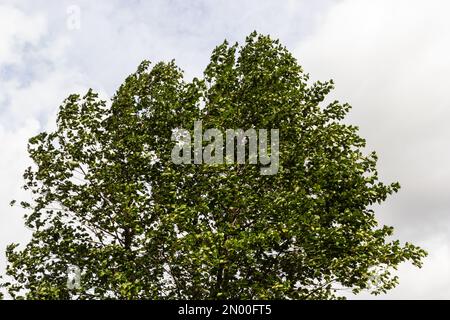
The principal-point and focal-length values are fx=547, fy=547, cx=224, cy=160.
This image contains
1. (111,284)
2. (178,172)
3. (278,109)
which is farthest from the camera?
(278,109)

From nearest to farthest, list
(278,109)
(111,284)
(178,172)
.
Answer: (111,284) → (178,172) → (278,109)

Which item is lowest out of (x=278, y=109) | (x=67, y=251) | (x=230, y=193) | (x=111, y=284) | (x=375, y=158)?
(x=111, y=284)

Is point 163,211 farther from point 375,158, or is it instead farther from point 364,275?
point 375,158

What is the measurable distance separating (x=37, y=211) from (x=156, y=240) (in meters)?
6.91

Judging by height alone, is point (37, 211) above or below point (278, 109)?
below

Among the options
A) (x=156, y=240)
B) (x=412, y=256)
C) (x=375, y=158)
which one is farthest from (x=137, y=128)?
(x=412, y=256)

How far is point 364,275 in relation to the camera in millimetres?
20797

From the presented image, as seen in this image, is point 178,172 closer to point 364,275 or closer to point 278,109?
point 278,109

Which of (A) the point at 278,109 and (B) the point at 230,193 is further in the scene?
(A) the point at 278,109

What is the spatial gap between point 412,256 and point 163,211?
9808mm

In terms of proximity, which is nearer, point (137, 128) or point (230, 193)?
point (230, 193)

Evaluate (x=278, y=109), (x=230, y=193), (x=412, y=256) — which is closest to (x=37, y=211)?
(x=230, y=193)

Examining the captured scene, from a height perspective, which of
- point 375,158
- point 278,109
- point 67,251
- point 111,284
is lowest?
point 111,284

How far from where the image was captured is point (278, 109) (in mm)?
23531
